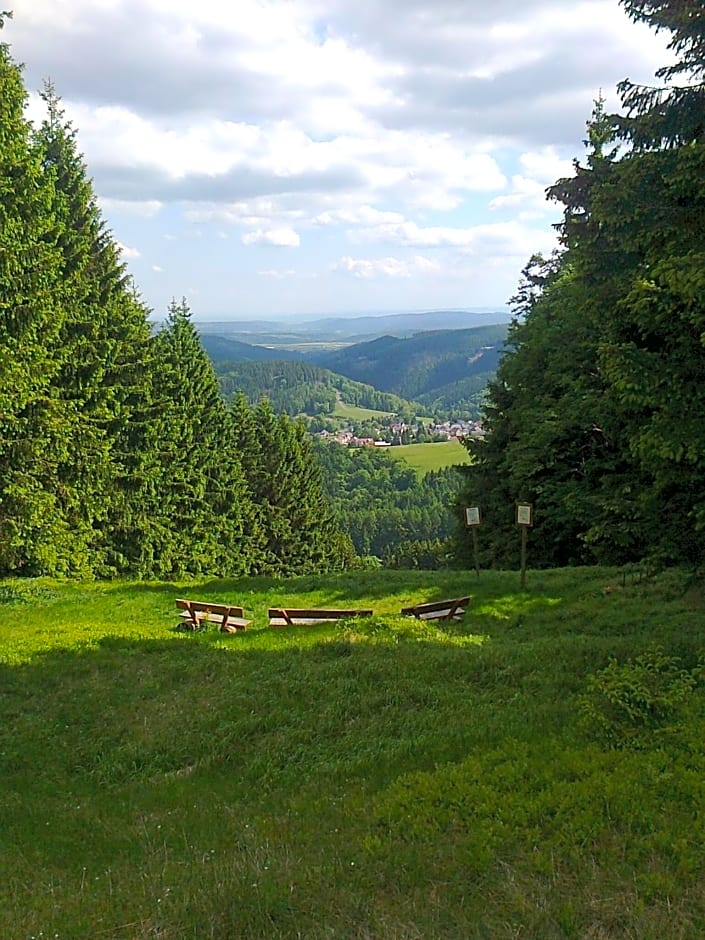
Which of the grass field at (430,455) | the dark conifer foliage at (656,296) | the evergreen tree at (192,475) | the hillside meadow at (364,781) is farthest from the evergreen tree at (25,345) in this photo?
the grass field at (430,455)

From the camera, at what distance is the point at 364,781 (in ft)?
21.3

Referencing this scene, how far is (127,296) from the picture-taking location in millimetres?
25266

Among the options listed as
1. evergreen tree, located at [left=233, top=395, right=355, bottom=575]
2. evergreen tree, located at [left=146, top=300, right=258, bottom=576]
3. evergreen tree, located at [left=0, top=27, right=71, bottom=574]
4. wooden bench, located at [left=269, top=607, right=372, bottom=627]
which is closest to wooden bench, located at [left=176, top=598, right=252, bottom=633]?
wooden bench, located at [left=269, top=607, right=372, bottom=627]

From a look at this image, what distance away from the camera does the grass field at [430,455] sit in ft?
449

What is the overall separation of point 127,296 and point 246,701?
2006 cm

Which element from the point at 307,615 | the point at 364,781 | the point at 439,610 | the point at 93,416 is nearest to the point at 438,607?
the point at 439,610

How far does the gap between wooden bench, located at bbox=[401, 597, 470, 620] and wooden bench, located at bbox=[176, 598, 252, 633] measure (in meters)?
3.18

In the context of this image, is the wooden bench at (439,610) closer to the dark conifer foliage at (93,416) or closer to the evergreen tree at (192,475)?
the dark conifer foliage at (93,416)

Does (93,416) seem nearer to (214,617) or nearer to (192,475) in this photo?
(192,475)

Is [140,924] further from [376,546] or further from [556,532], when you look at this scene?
[376,546]

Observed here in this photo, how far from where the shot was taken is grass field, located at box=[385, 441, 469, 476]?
136875 millimetres

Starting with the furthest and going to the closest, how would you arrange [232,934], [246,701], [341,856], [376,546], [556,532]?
[376,546]
[556,532]
[246,701]
[341,856]
[232,934]

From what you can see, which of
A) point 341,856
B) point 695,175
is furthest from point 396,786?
point 695,175

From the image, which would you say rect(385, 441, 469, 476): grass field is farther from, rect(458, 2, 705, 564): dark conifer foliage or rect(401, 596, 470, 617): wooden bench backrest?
rect(458, 2, 705, 564): dark conifer foliage
